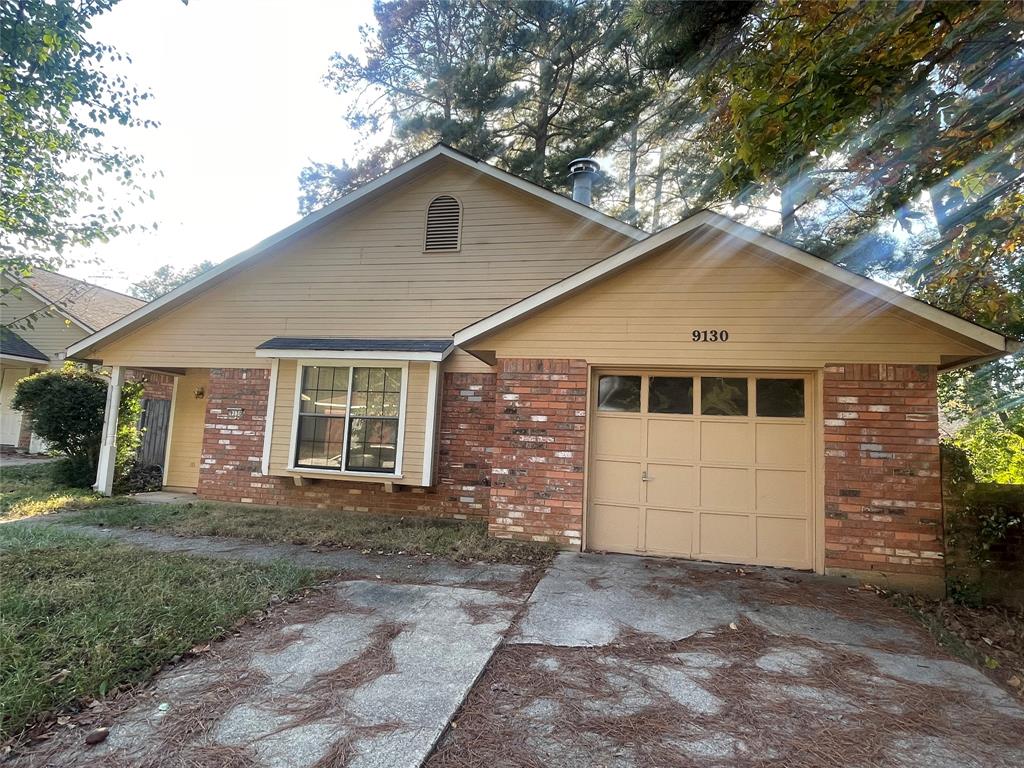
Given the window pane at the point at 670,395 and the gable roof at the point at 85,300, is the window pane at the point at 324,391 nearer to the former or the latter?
the window pane at the point at 670,395

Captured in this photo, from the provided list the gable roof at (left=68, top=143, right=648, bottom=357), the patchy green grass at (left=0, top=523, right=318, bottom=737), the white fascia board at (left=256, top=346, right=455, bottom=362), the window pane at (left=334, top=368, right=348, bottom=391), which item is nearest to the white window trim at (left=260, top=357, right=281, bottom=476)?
the white fascia board at (left=256, top=346, right=455, bottom=362)

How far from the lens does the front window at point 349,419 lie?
8.10m

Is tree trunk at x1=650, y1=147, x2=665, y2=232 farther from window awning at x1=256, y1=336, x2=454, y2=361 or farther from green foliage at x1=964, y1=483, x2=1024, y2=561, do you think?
green foliage at x1=964, y1=483, x2=1024, y2=561

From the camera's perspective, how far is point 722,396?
6.19 m

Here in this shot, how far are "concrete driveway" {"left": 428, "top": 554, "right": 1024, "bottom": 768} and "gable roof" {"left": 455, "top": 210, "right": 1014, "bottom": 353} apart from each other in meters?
2.88

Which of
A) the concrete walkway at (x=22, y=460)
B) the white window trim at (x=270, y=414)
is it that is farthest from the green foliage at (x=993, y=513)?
the concrete walkway at (x=22, y=460)

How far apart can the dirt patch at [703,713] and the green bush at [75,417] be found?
34.1ft

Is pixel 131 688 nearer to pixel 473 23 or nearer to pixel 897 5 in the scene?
pixel 897 5

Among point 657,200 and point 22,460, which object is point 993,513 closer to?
point 657,200

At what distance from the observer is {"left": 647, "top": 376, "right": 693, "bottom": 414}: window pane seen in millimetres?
6270

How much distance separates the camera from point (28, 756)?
7.59 feet

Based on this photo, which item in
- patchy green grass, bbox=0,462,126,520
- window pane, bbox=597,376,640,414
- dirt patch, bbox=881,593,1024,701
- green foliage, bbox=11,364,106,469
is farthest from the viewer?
green foliage, bbox=11,364,106,469

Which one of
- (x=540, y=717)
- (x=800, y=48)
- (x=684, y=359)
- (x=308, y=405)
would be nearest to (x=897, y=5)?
(x=800, y=48)

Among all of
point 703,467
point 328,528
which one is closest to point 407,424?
point 328,528
